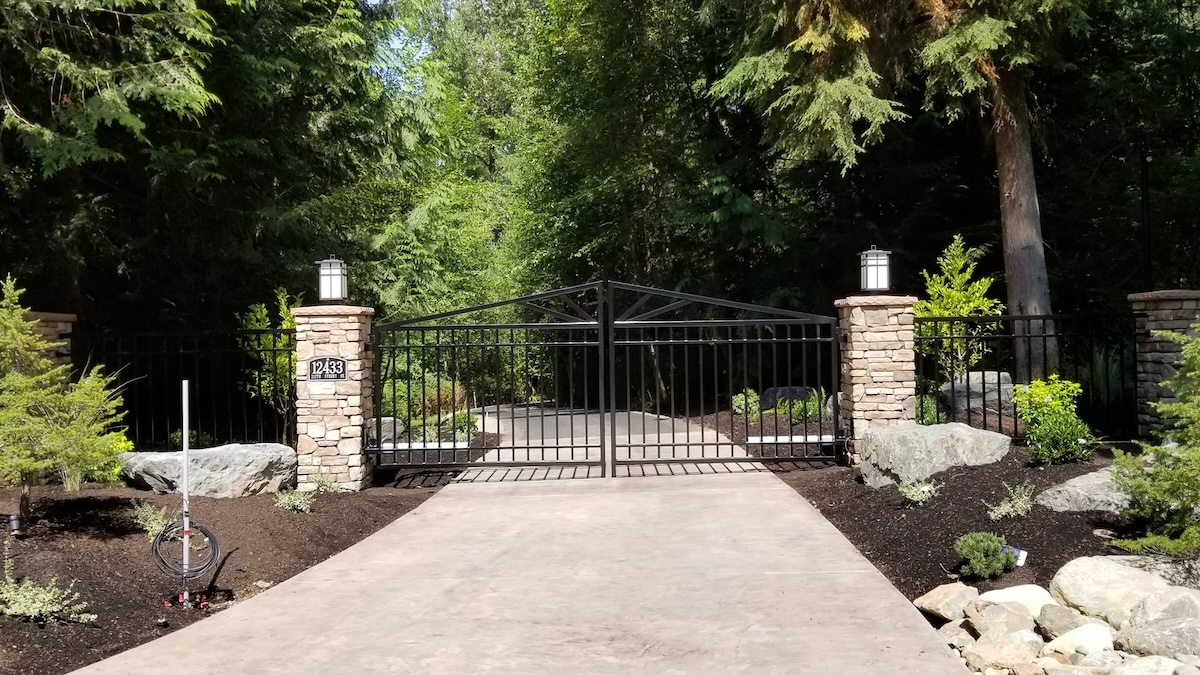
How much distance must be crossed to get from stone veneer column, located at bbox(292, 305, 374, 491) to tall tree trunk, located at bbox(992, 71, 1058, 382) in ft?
27.8

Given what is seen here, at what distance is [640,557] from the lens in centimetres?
625

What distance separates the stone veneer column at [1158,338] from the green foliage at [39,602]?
9.42m

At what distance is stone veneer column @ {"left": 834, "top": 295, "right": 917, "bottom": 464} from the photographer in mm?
9164

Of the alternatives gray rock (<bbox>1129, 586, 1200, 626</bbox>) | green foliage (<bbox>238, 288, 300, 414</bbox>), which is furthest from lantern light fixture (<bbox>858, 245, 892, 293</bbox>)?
green foliage (<bbox>238, 288, 300, 414</bbox>)

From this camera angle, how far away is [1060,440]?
7.55 meters

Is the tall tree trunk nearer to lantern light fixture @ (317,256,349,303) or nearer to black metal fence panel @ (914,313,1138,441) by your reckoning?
black metal fence panel @ (914,313,1138,441)

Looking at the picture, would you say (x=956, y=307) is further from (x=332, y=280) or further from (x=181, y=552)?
(x=181, y=552)

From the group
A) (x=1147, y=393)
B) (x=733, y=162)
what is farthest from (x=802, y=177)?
(x=1147, y=393)

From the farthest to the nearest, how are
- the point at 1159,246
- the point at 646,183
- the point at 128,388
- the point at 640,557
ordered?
the point at 646,183 → the point at 1159,246 → the point at 128,388 → the point at 640,557

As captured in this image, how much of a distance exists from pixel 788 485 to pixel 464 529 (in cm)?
349

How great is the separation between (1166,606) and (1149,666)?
75 cm

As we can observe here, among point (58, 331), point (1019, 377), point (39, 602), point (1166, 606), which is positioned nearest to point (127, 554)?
point (39, 602)

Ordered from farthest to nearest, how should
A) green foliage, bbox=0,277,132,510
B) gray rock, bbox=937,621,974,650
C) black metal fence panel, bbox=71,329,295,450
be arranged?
black metal fence panel, bbox=71,329,295,450 < green foliage, bbox=0,277,132,510 < gray rock, bbox=937,621,974,650

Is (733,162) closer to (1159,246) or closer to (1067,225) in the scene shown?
(1067,225)
